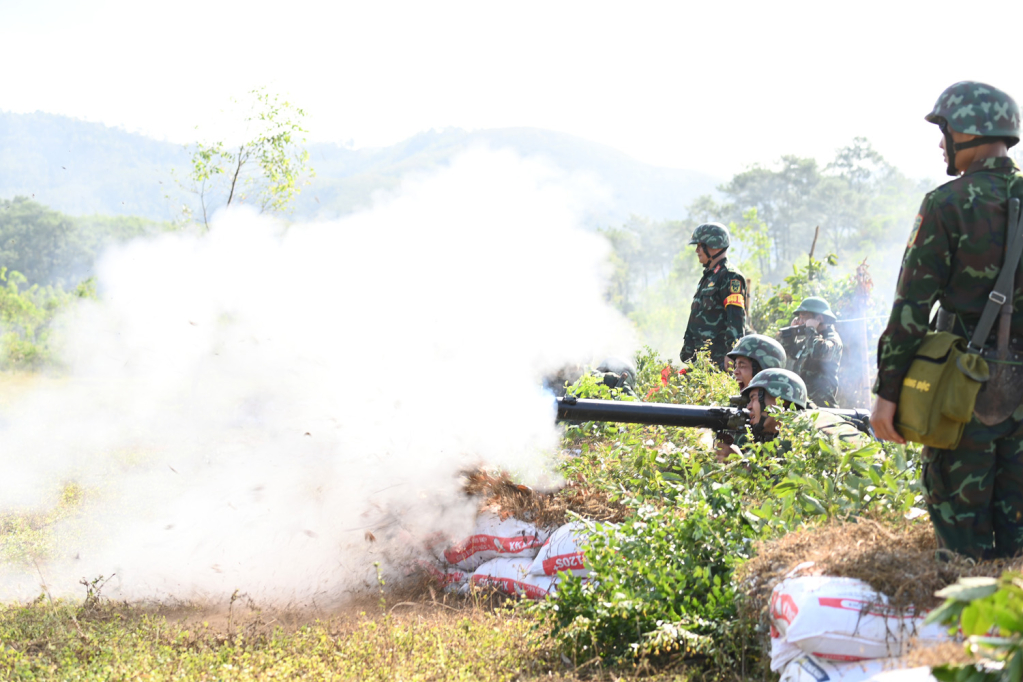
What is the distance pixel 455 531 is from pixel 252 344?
233 centimetres

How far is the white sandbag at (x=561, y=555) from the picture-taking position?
13.0 feet

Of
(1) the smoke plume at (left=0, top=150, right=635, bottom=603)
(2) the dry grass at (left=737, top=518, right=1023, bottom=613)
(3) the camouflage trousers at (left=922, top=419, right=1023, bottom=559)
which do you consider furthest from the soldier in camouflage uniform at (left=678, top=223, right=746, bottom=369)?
(3) the camouflage trousers at (left=922, top=419, right=1023, bottom=559)

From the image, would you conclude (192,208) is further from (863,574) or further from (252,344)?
(863,574)

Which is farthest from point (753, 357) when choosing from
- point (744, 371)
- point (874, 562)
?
point (874, 562)

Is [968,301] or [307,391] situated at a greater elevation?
[968,301]

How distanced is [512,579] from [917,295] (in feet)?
8.27

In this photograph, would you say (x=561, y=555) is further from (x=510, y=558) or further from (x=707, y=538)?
(x=707, y=538)

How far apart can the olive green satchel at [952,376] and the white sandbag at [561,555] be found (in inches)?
71.4

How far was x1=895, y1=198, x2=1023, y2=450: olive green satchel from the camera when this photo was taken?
2416 millimetres

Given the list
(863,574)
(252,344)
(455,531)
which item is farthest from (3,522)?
(863,574)

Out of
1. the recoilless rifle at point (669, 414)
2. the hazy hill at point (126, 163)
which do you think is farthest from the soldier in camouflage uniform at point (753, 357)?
the hazy hill at point (126, 163)

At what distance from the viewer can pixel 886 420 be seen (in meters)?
2.61

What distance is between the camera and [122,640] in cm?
366

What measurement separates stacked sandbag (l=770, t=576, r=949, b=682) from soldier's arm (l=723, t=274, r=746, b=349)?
422 cm
